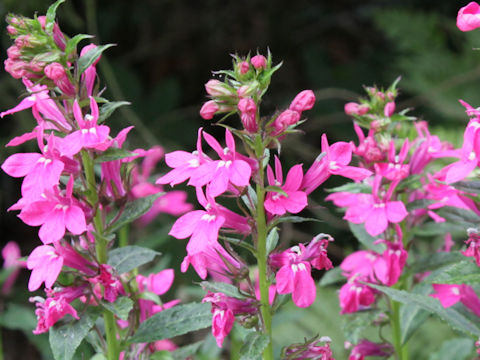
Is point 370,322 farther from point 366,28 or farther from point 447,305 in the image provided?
point 366,28

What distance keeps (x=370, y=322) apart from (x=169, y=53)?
2919mm

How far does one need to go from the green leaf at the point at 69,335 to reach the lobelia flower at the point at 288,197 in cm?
39

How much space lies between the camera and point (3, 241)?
3.64 m

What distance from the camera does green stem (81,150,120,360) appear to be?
1.17 meters

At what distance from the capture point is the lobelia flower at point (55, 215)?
105 cm

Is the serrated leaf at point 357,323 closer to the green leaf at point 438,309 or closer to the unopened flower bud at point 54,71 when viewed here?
the green leaf at point 438,309

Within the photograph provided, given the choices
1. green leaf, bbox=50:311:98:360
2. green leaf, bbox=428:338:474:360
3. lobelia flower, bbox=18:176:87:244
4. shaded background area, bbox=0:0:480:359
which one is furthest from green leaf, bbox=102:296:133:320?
shaded background area, bbox=0:0:480:359

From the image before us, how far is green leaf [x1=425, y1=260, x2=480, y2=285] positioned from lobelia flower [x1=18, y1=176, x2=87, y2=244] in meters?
0.60

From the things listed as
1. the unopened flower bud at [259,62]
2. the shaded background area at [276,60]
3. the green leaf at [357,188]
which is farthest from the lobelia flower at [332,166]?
the shaded background area at [276,60]

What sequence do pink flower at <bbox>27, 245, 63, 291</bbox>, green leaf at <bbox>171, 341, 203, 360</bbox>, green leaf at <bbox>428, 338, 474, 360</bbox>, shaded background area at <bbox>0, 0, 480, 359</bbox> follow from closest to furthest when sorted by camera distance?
pink flower at <bbox>27, 245, 63, 291</bbox> < green leaf at <bbox>171, 341, 203, 360</bbox> < green leaf at <bbox>428, 338, 474, 360</bbox> < shaded background area at <bbox>0, 0, 480, 359</bbox>

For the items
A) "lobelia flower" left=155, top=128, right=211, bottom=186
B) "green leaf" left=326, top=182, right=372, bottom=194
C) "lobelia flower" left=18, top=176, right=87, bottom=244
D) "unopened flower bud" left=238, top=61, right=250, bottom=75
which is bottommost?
"green leaf" left=326, top=182, right=372, bottom=194

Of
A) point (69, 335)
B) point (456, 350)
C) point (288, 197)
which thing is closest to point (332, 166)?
point (288, 197)

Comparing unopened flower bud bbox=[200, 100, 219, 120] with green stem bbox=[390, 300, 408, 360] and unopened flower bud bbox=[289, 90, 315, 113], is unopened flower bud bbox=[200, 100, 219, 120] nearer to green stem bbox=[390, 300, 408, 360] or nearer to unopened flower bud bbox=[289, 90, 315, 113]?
unopened flower bud bbox=[289, 90, 315, 113]

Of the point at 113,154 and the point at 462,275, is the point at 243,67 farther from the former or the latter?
the point at 462,275
